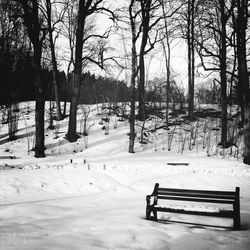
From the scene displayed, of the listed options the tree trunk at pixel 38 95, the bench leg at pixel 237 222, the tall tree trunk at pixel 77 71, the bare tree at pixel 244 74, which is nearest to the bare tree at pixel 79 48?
the tall tree trunk at pixel 77 71

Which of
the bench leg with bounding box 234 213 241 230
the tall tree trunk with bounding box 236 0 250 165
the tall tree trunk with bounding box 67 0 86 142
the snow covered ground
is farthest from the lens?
the tall tree trunk with bounding box 67 0 86 142

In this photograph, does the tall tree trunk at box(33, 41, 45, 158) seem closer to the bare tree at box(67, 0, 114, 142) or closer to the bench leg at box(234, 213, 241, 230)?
the bare tree at box(67, 0, 114, 142)

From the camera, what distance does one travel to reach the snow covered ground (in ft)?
14.9

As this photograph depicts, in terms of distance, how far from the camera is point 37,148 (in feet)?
44.5

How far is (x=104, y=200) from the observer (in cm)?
813

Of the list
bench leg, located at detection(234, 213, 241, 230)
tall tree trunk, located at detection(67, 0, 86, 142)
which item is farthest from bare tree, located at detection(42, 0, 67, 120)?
bench leg, located at detection(234, 213, 241, 230)

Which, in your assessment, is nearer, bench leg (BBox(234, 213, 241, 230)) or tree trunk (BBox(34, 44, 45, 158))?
bench leg (BBox(234, 213, 241, 230))

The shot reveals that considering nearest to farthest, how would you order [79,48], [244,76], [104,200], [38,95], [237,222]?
[237,222]
[104,200]
[244,76]
[38,95]
[79,48]

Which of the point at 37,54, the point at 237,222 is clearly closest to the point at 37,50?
the point at 37,54

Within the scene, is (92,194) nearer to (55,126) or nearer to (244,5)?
(244,5)

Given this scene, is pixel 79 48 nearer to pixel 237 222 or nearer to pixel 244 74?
pixel 244 74

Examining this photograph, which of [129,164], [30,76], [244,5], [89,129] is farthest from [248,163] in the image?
[30,76]

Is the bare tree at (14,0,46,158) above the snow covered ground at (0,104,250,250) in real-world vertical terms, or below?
above

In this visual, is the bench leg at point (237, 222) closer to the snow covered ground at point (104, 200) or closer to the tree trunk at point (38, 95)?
the snow covered ground at point (104, 200)
